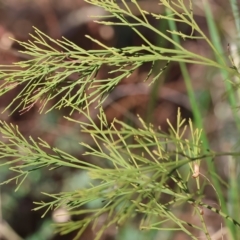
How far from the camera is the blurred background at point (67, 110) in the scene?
1.45 metres

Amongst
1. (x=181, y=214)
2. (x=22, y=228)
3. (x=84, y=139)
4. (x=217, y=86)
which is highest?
(x=217, y=86)

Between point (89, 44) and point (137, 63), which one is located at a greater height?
point (137, 63)

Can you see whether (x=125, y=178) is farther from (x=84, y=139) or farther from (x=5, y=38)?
(x=5, y=38)

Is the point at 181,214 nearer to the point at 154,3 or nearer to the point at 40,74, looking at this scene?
the point at 154,3

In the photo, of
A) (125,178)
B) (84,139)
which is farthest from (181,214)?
(125,178)

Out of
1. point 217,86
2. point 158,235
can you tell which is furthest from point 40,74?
point 217,86

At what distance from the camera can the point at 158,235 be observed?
1.28 meters

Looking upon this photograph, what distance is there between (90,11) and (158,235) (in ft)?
2.83

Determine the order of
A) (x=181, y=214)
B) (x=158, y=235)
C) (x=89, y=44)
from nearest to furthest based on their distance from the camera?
(x=158, y=235) → (x=181, y=214) → (x=89, y=44)

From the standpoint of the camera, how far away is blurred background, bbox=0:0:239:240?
145 cm

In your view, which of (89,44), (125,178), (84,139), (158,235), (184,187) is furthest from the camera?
(89,44)

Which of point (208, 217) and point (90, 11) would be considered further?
Answer: point (90, 11)

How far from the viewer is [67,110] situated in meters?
1.61

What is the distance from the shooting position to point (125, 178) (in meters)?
0.41
